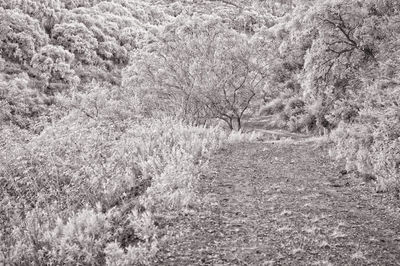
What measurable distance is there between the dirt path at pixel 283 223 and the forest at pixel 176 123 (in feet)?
1.41

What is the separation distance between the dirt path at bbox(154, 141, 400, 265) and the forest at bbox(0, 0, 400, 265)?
1.41 ft

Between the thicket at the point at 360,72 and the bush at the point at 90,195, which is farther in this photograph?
the thicket at the point at 360,72

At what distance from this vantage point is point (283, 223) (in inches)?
221

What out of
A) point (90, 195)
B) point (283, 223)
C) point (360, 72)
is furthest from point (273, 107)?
point (90, 195)

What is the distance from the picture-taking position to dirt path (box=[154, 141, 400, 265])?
14.9 feet

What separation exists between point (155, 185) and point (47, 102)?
33.2m

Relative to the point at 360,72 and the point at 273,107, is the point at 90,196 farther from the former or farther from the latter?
the point at 273,107

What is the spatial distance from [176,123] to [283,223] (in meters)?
8.15

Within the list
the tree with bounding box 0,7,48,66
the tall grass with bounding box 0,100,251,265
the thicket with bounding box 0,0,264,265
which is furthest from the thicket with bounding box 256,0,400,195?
the tree with bounding box 0,7,48,66

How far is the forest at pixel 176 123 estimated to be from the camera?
5059 millimetres

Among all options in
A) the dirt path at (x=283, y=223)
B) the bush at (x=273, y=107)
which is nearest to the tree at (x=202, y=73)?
the bush at (x=273, y=107)

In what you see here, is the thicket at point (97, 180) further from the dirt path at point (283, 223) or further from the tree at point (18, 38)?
the tree at point (18, 38)

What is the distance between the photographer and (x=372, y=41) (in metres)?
11.5

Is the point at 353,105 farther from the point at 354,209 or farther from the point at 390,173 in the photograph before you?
the point at 354,209
